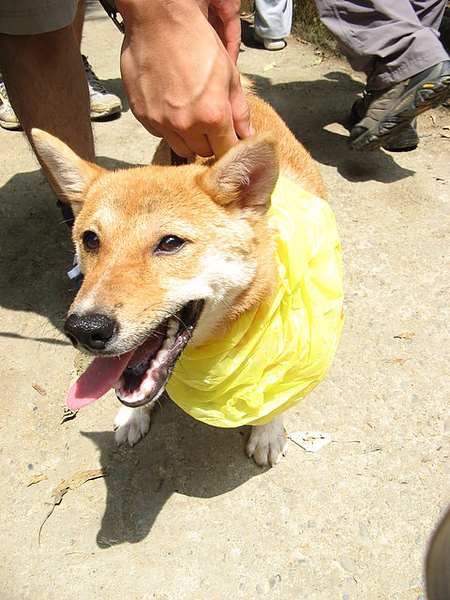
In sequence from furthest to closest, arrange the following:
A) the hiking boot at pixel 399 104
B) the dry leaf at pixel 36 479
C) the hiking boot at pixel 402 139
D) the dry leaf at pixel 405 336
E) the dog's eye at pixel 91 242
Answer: the hiking boot at pixel 402 139
the hiking boot at pixel 399 104
the dry leaf at pixel 405 336
the dry leaf at pixel 36 479
the dog's eye at pixel 91 242

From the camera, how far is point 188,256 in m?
1.91

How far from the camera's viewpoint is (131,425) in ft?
8.64

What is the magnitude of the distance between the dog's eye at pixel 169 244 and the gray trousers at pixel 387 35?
2.89 m

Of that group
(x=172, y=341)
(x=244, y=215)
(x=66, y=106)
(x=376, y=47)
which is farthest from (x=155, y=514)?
(x=376, y=47)

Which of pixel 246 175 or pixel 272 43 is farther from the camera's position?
pixel 272 43

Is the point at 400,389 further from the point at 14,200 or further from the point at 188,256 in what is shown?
the point at 14,200

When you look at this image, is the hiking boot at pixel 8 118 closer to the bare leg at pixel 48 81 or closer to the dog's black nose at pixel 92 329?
the bare leg at pixel 48 81

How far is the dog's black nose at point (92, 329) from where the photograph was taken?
162 cm

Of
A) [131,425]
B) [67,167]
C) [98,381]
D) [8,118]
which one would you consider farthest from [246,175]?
[8,118]

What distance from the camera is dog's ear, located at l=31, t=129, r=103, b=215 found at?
7.09 feet

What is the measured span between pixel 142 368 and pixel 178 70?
3.72ft

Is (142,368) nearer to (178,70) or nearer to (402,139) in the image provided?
(178,70)

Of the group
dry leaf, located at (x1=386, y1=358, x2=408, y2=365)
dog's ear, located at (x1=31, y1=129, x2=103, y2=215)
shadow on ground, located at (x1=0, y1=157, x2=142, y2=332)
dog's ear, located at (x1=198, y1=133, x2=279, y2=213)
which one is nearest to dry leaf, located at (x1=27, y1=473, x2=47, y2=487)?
shadow on ground, located at (x1=0, y1=157, x2=142, y2=332)

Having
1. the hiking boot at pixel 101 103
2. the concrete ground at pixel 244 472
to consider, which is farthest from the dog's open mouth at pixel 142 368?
the hiking boot at pixel 101 103
